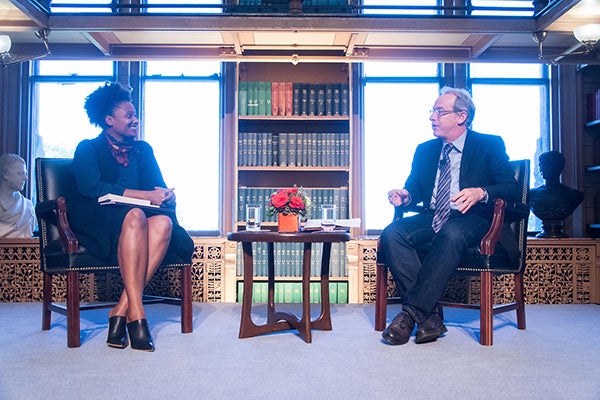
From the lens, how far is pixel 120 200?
281cm

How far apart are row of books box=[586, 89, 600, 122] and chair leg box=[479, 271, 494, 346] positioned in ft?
9.46

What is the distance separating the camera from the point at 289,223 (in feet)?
10.1

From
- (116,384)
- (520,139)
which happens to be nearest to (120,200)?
(116,384)

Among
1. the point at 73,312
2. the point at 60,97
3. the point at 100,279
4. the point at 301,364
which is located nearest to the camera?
the point at 301,364

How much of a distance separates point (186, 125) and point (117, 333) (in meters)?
2.94

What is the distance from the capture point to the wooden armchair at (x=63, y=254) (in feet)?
9.28

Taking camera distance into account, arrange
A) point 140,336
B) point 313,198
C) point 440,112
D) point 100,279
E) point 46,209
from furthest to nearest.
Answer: point 313,198, point 100,279, point 440,112, point 46,209, point 140,336

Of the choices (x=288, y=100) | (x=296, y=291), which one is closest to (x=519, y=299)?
(x=296, y=291)

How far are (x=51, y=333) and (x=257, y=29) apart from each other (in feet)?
7.76

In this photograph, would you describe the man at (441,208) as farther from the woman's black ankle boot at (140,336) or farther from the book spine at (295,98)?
the book spine at (295,98)

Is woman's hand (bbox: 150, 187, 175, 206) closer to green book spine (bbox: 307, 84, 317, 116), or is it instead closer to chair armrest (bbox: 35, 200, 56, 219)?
chair armrest (bbox: 35, 200, 56, 219)

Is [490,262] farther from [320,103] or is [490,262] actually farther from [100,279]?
[100,279]

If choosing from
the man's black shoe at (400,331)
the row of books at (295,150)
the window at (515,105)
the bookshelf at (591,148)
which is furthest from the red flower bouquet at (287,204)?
the bookshelf at (591,148)

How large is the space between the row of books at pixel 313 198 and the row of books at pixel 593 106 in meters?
2.18
